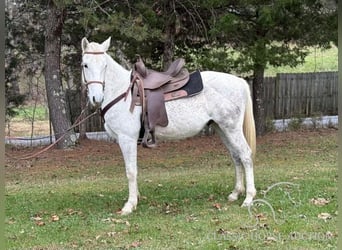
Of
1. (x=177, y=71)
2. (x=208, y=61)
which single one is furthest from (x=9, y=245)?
(x=208, y=61)

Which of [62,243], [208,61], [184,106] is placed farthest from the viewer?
[208,61]

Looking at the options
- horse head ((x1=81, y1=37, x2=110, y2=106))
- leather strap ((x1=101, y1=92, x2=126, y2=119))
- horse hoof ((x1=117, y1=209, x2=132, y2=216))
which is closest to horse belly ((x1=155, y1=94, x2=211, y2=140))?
leather strap ((x1=101, y1=92, x2=126, y2=119))

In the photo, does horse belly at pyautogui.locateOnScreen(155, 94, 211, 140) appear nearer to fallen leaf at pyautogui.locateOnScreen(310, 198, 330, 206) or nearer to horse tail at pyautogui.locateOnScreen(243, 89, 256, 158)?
horse tail at pyautogui.locateOnScreen(243, 89, 256, 158)

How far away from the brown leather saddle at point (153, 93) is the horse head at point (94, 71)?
41cm

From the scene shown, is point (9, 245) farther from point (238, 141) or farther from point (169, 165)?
point (169, 165)

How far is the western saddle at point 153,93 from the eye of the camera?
564 centimetres

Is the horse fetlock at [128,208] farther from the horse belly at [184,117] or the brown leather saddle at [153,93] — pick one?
the horse belly at [184,117]

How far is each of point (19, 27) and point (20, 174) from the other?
410 centimetres

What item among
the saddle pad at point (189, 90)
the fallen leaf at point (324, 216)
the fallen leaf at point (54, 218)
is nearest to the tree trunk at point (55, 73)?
the fallen leaf at point (54, 218)

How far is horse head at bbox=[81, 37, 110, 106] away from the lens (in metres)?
5.41

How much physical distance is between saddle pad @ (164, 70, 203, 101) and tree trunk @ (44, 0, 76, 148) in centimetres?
528

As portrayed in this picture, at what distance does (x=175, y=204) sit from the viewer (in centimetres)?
598

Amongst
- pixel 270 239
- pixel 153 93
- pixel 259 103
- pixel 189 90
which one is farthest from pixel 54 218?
pixel 259 103

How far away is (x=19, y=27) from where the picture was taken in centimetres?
1177
